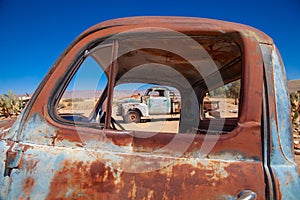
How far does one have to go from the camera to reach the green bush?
1251 centimetres

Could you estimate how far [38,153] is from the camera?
3.80 ft

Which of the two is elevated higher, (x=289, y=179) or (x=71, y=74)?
(x=71, y=74)

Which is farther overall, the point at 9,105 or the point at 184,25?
the point at 9,105

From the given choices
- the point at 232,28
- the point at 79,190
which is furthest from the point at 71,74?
the point at 232,28

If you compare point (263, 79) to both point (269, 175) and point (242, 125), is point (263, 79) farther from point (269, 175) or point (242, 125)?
point (269, 175)

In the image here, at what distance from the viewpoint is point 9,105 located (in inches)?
496

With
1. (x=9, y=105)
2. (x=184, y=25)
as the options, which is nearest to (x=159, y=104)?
(x=9, y=105)

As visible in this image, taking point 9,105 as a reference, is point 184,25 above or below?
below

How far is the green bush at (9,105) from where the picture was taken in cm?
1251

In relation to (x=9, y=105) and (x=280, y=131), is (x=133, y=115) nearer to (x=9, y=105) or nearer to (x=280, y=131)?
(x=9, y=105)

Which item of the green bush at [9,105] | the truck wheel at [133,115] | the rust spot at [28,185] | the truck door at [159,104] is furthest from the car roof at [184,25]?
the green bush at [9,105]

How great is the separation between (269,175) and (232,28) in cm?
78

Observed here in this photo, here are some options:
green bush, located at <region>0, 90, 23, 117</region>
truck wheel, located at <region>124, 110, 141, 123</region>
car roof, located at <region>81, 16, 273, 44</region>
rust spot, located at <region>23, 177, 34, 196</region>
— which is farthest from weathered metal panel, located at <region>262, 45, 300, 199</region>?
green bush, located at <region>0, 90, 23, 117</region>

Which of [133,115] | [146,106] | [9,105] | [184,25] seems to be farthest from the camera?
[9,105]
